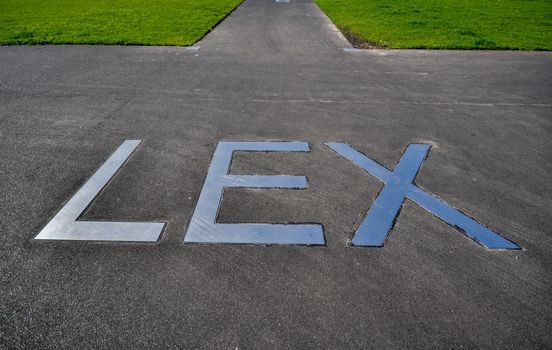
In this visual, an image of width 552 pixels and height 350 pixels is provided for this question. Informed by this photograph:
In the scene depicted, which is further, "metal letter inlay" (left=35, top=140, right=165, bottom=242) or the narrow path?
the narrow path

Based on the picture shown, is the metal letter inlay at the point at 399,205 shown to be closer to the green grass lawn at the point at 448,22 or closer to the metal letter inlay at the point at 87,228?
the metal letter inlay at the point at 87,228

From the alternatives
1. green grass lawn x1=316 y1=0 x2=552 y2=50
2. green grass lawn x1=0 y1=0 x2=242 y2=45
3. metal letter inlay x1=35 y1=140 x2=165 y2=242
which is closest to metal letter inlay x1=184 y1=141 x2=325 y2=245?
metal letter inlay x1=35 y1=140 x2=165 y2=242

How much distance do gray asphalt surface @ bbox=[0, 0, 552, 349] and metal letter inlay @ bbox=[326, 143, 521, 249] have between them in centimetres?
12

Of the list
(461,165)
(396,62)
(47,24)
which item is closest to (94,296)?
(461,165)

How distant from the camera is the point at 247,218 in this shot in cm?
388

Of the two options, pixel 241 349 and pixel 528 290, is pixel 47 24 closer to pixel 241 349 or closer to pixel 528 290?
pixel 241 349

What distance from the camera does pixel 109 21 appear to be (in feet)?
45.4

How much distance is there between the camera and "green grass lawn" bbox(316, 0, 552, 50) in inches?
454

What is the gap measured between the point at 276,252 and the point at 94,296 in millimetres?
1562

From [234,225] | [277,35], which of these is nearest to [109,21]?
[277,35]

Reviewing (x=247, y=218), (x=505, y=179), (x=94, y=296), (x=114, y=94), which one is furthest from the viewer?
(x=114, y=94)

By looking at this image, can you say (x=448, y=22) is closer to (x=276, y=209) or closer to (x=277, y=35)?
(x=277, y=35)

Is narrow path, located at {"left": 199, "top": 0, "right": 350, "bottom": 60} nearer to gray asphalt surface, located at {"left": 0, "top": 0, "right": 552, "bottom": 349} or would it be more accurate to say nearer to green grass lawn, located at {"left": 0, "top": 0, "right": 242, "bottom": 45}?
green grass lawn, located at {"left": 0, "top": 0, "right": 242, "bottom": 45}

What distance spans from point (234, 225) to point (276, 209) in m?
0.52
